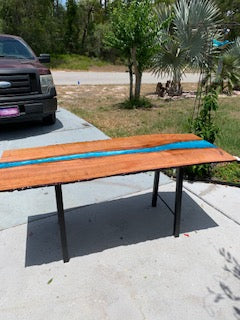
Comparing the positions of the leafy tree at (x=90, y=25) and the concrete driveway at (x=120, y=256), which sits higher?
the leafy tree at (x=90, y=25)

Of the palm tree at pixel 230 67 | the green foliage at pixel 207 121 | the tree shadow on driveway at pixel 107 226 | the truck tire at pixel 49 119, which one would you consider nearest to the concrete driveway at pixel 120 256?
the tree shadow on driveway at pixel 107 226

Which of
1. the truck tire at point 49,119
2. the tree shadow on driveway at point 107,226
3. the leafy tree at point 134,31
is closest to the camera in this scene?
the tree shadow on driveway at point 107,226

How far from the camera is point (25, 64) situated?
470cm

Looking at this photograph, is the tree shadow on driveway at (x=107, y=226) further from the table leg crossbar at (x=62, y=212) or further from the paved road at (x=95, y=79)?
the paved road at (x=95, y=79)

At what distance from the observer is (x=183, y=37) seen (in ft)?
27.1

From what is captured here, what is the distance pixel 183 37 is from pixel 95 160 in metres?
7.51

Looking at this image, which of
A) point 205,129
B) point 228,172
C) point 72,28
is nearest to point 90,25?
point 72,28

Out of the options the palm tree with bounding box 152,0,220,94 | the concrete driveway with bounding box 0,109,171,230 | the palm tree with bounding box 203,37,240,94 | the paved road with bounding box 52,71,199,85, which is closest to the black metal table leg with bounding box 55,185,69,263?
the concrete driveway with bounding box 0,109,171,230

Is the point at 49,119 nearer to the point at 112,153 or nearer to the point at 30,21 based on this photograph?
the point at 112,153

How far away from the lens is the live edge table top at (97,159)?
5.82 feet

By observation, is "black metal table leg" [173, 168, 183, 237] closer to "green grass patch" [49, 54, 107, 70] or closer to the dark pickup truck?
the dark pickup truck

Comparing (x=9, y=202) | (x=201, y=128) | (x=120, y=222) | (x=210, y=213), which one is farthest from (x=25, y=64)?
(x=210, y=213)

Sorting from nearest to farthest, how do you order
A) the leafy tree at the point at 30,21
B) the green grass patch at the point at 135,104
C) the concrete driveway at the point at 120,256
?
the concrete driveway at the point at 120,256 < the green grass patch at the point at 135,104 < the leafy tree at the point at 30,21

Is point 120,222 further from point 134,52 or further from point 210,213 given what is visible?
point 134,52
